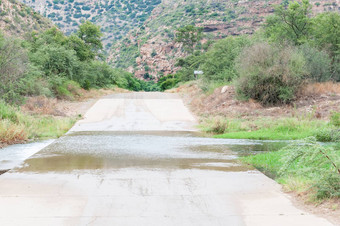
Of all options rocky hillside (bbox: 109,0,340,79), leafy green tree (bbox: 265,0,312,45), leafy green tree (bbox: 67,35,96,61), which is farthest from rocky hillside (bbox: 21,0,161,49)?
leafy green tree (bbox: 265,0,312,45)

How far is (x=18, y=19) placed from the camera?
71125mm

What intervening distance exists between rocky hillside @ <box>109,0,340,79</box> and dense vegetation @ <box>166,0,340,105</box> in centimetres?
4707

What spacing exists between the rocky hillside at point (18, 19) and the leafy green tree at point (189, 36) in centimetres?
2673

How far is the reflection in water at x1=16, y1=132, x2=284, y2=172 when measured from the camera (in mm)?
11203

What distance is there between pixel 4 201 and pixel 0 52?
21917 millimetres

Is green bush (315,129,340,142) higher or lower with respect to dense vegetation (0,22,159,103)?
lower

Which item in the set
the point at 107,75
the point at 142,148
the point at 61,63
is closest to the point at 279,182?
the point at 142,148

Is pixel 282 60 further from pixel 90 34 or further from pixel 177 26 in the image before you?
pixel 177 26

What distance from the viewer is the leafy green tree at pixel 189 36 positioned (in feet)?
Answer: 276

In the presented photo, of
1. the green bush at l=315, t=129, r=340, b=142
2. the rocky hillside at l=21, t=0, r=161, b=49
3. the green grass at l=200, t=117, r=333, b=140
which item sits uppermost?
the rocky hillside at l=21, t=0, r=161, b=49

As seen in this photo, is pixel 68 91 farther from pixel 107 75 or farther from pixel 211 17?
pixel 211 17

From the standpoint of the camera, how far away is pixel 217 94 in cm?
3161

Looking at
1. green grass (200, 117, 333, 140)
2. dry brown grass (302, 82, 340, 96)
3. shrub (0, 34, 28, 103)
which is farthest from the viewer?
dry brown grass (302, 82, 340, 96)

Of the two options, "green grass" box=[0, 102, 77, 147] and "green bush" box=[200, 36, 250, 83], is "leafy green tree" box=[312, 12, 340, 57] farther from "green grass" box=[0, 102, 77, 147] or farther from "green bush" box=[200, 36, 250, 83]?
"green grass" box=[0, 102, 77, 147]
